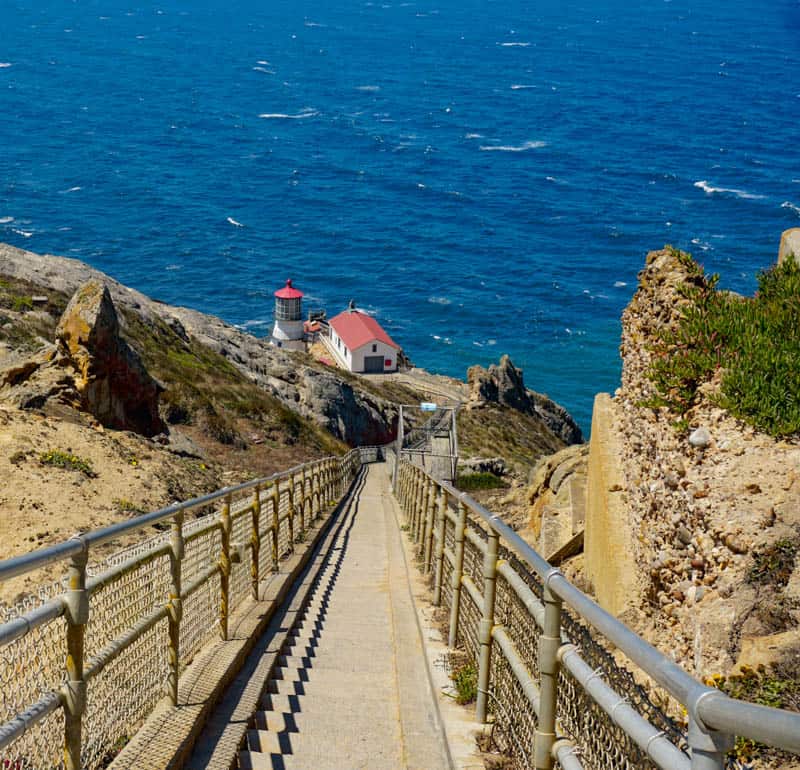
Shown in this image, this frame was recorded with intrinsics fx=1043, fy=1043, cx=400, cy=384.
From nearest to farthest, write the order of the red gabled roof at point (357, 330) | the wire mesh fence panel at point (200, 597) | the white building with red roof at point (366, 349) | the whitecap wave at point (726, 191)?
the wire mesh fence panel at point (200, 597), the white building with red roof at point (366, 349), the red gabled roof at point (357, 330), the whitecap wave at point (726, 191)

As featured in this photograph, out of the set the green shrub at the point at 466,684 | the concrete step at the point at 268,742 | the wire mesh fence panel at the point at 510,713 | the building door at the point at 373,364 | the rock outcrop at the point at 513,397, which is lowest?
the concrete step at the point at 268,742

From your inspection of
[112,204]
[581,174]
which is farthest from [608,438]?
[581,174]

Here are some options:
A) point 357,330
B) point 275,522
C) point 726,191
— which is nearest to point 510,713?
point 275,522

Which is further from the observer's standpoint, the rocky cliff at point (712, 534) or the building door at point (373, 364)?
the building door at point (373, 364)

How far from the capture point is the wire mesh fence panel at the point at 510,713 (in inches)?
208

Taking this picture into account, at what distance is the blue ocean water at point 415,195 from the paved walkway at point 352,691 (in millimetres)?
63973

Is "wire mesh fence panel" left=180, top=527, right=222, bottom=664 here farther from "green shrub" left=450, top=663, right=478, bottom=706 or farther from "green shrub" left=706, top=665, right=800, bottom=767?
"green shrub" left=706, top=665, right=800, bottom=767

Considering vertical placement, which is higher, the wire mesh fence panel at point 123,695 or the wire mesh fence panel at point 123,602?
the wire mesh fence panel at point 123,602

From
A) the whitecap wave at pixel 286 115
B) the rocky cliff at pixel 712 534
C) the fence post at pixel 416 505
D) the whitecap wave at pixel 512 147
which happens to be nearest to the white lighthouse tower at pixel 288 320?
the fence post at pixel 416 505

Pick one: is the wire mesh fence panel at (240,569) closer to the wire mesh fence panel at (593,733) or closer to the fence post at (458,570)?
the fence post at (458,570)

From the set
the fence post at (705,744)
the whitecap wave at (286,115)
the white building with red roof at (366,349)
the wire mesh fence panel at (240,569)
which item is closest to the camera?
the fence post at (705,744)

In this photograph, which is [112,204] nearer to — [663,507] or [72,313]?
[72,313]

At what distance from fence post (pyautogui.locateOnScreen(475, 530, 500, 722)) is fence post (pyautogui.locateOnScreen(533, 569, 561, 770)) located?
6.34 feet

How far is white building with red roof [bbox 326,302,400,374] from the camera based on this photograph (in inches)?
2940
